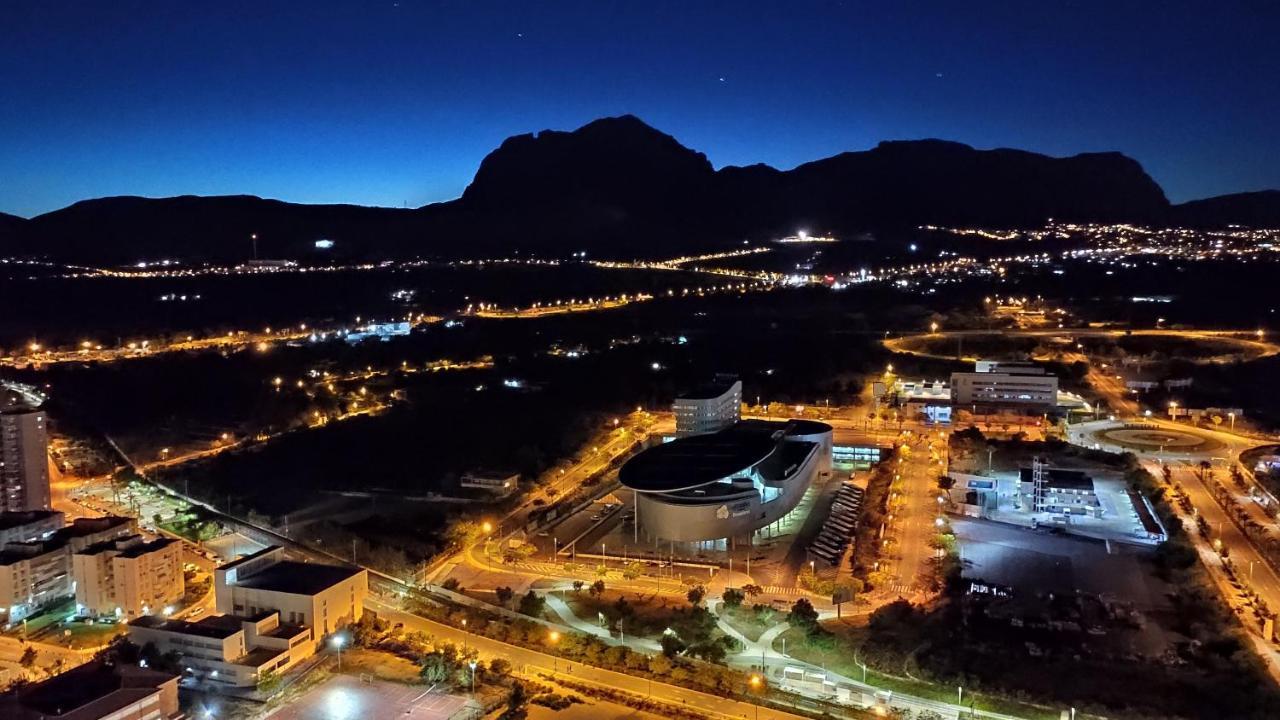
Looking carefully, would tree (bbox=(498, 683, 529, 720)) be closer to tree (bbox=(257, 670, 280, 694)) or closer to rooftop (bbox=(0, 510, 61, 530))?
tree (bbox=(257, 670, 280, 694))

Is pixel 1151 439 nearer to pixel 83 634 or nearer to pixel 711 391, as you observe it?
pixel 711 391

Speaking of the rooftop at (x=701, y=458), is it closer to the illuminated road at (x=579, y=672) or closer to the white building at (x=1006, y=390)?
the illuminated road at (x=579, y=672)

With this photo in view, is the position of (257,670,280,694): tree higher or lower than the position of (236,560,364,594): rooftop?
lower

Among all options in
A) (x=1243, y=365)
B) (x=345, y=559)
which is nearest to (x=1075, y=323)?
(x=1243, y=365)

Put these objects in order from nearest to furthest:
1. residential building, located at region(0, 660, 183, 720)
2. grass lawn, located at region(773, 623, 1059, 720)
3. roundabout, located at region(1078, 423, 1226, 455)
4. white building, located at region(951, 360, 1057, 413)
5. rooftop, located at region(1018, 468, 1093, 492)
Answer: residential building, located at region(0, 660, 183, 720) < grass lawn, located at region(773, 623, 1059, 720) < rooftop, located at region(1018, 468, 1093, 492) < roundabout, located at region(1078, 423, 1226, 455) < white building, located at region(951, 360, 1057, 413)

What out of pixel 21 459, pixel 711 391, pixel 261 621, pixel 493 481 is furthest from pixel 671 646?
pixel 21 459

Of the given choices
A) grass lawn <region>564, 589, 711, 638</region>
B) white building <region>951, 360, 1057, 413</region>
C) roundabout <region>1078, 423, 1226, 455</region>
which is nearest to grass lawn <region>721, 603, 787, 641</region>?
grass lawn <region>564, 589, 711, 638</region>
